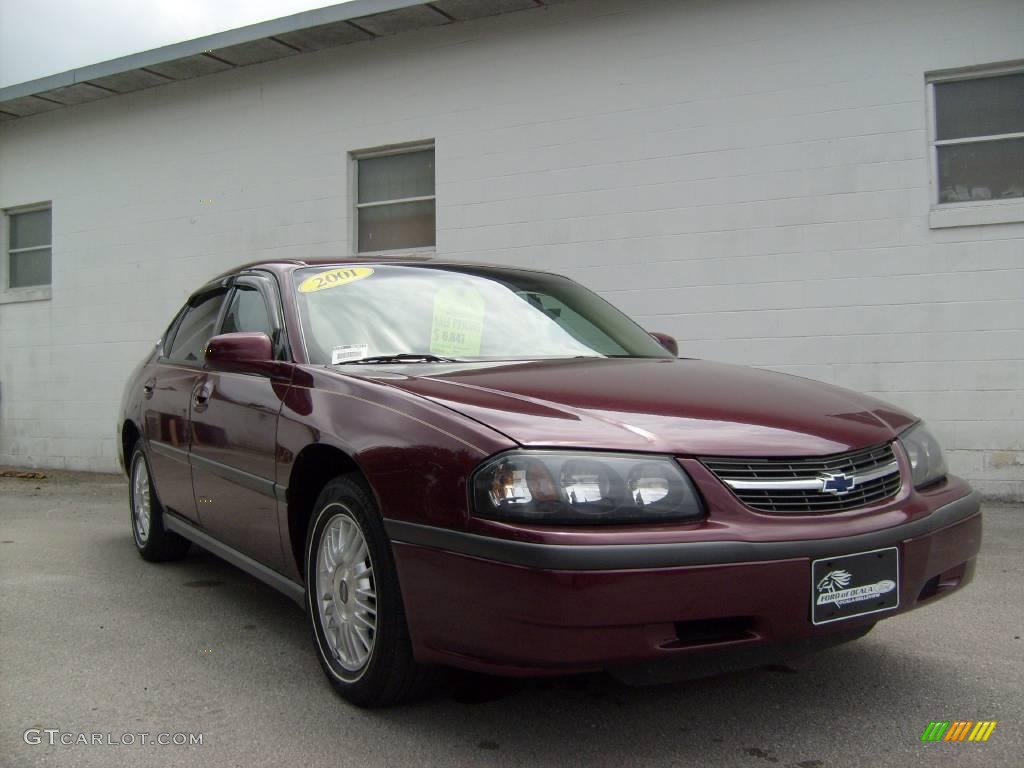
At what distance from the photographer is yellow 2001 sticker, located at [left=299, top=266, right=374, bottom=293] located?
147 inches

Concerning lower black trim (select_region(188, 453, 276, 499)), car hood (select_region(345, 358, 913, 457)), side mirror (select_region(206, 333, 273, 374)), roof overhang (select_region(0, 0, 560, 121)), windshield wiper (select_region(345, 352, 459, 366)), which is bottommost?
lower black trim (select_region(188, 453, 276, 499))

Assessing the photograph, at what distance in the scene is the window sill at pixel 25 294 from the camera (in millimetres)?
11461

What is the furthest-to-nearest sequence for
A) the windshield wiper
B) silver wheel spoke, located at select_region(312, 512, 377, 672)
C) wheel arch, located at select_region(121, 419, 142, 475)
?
1. wheel arch, located at select_region(121, 419, 142, 475)
2. the windshield wiper
3. silver wheel spoke, located at select_region(312, 512, 377, 672)

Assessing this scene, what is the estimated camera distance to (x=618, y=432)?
2.46 meters

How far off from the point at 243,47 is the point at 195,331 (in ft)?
18.6

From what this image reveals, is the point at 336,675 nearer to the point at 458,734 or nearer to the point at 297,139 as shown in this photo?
the point at 458,734

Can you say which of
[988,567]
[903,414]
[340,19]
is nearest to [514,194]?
[340,19]

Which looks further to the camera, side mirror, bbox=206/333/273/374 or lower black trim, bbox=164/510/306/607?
side mirror, bbox=206/333/273/374

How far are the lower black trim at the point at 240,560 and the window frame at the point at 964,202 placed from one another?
18.3 ft

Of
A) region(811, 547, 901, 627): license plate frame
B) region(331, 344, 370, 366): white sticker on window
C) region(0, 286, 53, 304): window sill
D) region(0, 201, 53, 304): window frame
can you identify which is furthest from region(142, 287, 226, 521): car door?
region(0, 201, 53, 304): window frame

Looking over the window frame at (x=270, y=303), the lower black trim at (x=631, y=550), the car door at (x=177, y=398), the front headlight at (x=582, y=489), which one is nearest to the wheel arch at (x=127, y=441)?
the car door at (x=177, y=398)

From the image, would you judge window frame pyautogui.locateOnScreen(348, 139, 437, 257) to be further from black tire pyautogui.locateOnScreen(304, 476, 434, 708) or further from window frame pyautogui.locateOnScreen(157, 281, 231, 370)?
black tire pyautogui.locateOnScreen(304, 476, 434, 708)

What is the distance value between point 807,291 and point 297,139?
5390 mm

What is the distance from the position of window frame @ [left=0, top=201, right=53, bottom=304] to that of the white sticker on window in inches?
371
